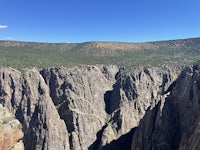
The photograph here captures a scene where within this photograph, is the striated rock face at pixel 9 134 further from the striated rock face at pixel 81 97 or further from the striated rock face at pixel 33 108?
the striated rock face at pixel 81 97

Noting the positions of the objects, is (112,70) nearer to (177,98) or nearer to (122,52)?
(122,52)

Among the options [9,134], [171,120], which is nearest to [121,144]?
[171,120]

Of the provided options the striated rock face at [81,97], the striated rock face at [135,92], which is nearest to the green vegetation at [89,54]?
the striated rock face at [81,97]

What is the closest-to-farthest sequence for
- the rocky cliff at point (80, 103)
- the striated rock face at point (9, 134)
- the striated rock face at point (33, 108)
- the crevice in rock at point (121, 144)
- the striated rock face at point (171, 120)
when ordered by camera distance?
the striated rock face at point (9, 134) → the striated rock face at point (171, 120) → the crevice in rock at point (121, 144) → the striated rock face at point (33, 108) → the rocky cliff at point (80, 103)

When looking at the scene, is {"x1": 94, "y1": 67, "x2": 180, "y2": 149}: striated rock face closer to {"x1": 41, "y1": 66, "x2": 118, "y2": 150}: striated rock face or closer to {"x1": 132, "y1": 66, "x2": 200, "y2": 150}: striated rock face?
{"x1": 41, "y1": 66, "x2": 118, "y2": 150}: striated rock face

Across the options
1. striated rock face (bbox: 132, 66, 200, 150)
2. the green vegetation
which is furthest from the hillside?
the green vegetation

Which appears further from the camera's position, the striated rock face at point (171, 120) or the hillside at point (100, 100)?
the hillside at point (100, 100)

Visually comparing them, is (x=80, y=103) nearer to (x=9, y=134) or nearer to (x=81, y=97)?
(x=81, y=97)
